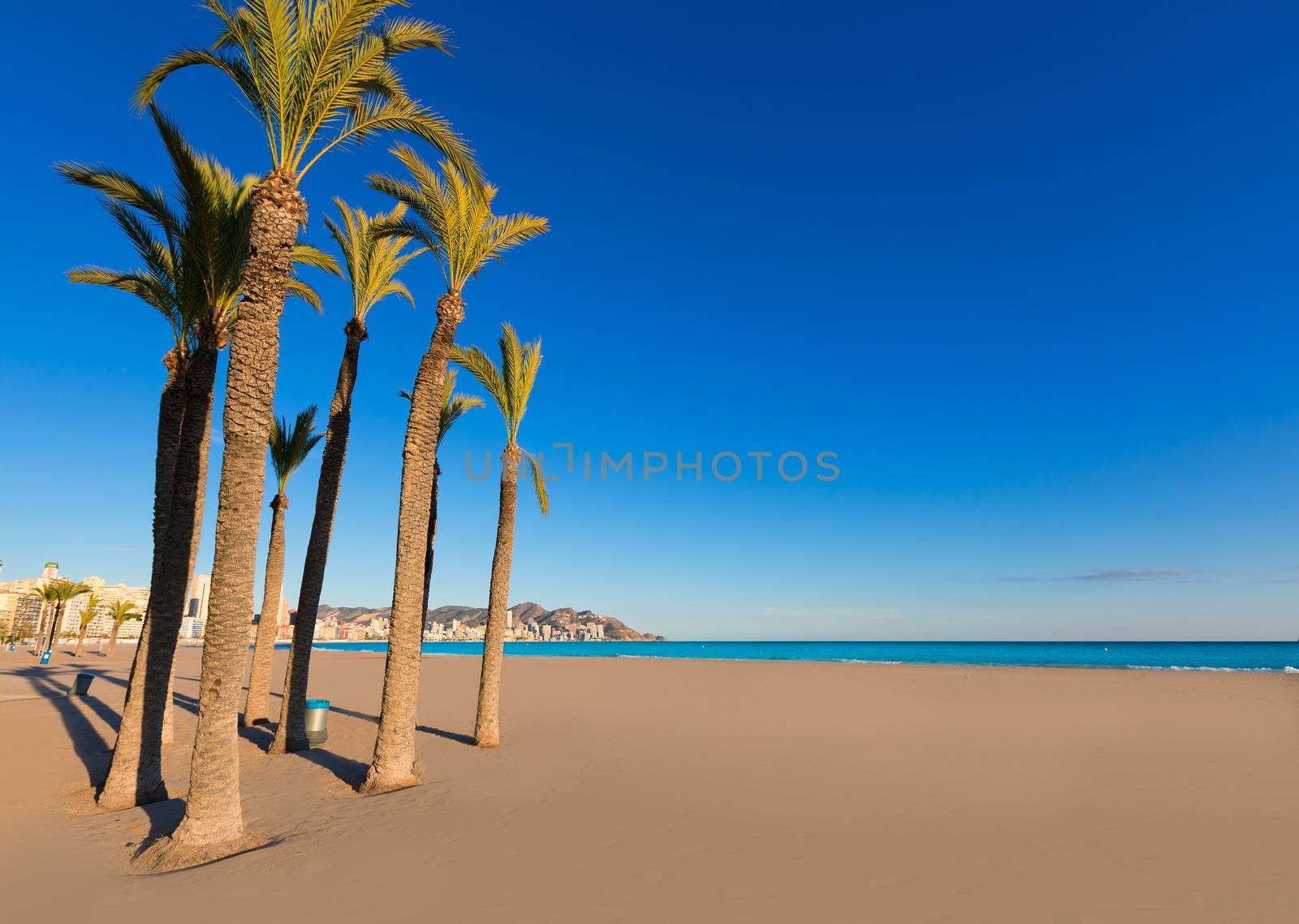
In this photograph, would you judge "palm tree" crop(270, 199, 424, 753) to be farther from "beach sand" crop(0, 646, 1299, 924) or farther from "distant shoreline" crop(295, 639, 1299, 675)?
"distant shoreline" crop(295, 639, 1299, 675)

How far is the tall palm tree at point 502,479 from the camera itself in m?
14.1

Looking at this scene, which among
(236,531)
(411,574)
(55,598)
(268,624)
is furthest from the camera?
(55,598)

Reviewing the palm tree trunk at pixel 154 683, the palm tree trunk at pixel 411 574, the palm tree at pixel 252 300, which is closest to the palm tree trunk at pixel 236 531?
the palm tree at pixel 252 300

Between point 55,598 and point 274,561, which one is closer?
point 274,561

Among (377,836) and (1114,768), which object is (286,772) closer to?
(377,836)

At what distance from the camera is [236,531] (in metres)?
7.35

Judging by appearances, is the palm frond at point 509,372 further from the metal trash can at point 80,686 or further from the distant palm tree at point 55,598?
the distant palm tree at point 55,598

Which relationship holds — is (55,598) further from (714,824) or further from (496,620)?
(714,824)

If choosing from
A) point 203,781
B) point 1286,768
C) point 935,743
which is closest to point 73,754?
point 203,781

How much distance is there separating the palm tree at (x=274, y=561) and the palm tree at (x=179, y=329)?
546cm

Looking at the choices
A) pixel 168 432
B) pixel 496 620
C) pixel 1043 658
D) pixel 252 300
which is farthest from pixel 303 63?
pixel 1043 658

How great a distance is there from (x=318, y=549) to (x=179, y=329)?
478 cm

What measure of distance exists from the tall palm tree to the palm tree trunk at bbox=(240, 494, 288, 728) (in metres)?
5.03

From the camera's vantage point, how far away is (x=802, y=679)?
32250 millimetres
